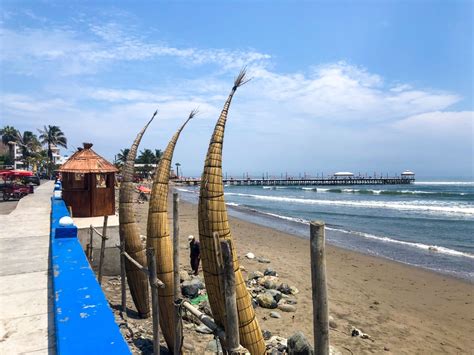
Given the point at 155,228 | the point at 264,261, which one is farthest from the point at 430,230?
the point at 155,228

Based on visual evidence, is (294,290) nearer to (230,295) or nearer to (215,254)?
(215,254)

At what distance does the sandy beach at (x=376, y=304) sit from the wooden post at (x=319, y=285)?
400cm

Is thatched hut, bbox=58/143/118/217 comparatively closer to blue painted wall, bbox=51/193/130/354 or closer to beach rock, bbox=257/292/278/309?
blue painted wall, bbox=51/193/130/354

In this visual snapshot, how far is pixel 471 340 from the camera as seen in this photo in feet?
27.0

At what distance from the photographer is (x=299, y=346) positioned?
6.03 m

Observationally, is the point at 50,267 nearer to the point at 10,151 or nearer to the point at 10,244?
the point at 10,244

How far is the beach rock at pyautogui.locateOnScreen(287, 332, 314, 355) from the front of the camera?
5984mm

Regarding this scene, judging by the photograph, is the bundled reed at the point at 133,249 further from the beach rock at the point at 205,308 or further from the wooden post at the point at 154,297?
the wooden post at the point at 154,297

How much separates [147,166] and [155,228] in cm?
6607

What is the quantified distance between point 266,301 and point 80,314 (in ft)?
17.9

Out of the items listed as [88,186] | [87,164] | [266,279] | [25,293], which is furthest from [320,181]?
[25,293]

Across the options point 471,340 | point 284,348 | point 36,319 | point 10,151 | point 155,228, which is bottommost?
point 471,340

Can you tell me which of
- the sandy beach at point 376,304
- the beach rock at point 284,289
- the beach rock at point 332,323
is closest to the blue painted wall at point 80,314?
the sandy beach at point 376,304

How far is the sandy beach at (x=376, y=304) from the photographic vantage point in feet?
25.2
